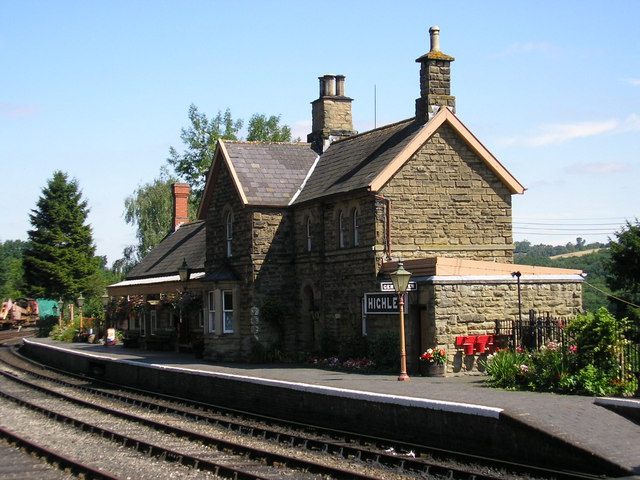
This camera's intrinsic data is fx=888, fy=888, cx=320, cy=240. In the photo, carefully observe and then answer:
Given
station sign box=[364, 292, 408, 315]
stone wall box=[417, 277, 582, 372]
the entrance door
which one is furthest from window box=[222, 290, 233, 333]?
stone wall box=[417, 277, 582, 372]

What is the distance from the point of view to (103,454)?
16.2 m

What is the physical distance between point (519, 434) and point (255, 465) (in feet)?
14.3

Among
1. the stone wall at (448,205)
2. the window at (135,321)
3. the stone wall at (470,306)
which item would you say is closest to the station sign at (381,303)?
the stone wall at (470,306)

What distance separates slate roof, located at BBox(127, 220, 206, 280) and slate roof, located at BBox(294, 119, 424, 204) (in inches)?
352

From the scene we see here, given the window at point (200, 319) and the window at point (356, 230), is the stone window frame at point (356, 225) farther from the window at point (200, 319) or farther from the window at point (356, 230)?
the window at point (200, 319)

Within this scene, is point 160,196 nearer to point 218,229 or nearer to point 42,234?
point 42,234

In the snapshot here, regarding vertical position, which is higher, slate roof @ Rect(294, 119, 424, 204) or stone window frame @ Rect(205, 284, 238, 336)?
slate roof @ Rect(294, 119, 424, 204)

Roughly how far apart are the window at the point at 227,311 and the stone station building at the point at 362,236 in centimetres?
4

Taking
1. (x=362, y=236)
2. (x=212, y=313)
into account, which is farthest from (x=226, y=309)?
(x=362, y=236)

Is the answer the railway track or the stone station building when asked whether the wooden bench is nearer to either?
the stone station building

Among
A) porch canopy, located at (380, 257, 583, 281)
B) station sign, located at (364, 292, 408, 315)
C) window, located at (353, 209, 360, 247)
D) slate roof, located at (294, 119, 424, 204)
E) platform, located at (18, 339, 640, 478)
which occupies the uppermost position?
slate roof, located at (294, 119, 424, 204)

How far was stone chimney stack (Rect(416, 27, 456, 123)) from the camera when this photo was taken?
26.3m

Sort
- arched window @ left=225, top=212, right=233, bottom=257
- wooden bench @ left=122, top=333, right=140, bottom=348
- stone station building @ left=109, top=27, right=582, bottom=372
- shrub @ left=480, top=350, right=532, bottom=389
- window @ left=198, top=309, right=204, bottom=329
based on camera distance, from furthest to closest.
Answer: wooden bench @ left=122, top=333, right=140, bottom=348
window @ left=198, top=309, right=204, bottom=329
arched window @ left=225, top=212, right=233, bottom=257
stone station building @ left=109, top=27, right=582, bottom=372
shrub @ left=480, top=350, right=532, bottom=389

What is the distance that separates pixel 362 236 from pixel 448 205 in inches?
111
